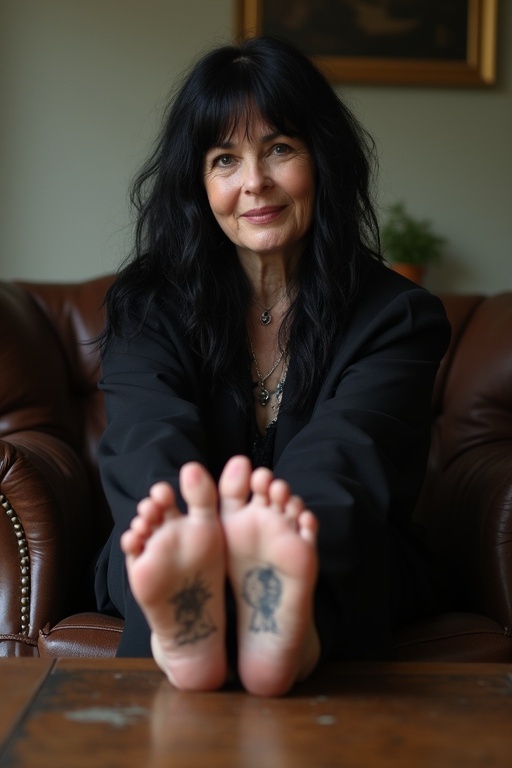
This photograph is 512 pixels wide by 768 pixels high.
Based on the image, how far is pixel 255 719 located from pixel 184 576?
0.14m

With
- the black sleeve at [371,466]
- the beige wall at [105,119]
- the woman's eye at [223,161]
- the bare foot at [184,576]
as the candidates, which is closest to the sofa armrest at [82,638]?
the black sleeve at [371,466]

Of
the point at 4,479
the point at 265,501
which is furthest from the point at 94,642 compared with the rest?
the point at 265,501

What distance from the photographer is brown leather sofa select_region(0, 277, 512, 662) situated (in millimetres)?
1452

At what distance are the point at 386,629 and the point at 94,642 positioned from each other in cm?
44

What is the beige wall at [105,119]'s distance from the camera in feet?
10.6

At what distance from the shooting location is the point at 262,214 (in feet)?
4.89

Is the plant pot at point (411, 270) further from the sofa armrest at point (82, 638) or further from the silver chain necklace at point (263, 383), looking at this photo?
the sofa armrest at point (82, 638)

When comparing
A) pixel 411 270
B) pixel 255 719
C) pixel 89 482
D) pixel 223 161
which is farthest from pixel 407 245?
pixel 255 719

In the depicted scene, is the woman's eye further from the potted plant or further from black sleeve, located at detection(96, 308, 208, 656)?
the potted plant

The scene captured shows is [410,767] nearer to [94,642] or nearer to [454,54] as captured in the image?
[94,642]

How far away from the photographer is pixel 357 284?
1547 mm

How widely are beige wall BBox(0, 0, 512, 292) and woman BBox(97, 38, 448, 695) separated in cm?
162

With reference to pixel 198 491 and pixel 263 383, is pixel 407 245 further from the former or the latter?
pixel 198 491

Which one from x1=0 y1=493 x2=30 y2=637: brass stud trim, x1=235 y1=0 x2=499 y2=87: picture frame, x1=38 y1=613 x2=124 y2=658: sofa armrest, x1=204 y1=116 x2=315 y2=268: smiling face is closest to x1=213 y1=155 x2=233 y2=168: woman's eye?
x1=204 y1=116 x2=315 y2=268: smiling face
